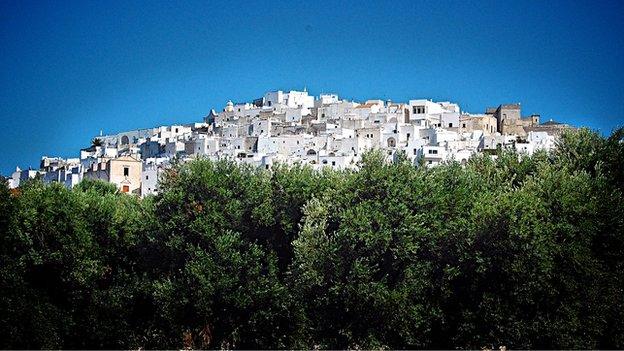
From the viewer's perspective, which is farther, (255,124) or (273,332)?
(255,124)

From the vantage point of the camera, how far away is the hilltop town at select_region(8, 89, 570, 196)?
8569 cm

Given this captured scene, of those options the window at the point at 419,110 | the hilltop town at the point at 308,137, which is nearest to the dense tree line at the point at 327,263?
the hilltop town at the point at 308,137

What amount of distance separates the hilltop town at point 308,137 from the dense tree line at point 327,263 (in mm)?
48824

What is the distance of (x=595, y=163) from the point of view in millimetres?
30031

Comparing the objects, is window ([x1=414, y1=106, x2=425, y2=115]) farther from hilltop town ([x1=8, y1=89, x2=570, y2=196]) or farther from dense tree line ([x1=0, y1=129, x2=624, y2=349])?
dense tree line ([x1=0, y1=129, x2=624, y2=349])

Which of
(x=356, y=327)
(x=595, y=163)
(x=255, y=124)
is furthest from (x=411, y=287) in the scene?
(x=255, y=124)

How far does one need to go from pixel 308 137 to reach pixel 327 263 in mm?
70401

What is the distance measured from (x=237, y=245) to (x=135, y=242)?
14.0ft

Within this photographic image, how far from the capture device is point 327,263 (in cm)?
2553

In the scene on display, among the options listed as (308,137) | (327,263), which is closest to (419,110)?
(308,137)

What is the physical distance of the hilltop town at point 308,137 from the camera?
85688 mm

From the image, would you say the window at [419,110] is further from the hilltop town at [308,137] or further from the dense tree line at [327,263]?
the dense tree line at [327,263]

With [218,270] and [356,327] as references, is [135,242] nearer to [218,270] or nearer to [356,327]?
[218,270]

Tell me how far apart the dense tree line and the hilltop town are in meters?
48.8
